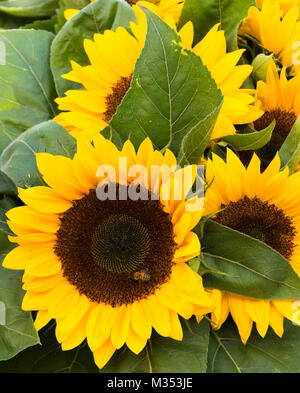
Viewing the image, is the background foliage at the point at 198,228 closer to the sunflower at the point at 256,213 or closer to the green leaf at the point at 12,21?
the sunflower at the point at 256,213

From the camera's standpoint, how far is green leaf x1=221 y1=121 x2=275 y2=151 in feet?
1.96

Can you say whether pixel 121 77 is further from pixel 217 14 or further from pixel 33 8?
pixel 33 8

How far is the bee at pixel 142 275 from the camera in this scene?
1.82ft

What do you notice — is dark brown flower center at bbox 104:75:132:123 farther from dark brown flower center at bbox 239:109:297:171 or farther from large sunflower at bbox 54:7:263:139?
dark brown flower center at bbox 239:109:297:171

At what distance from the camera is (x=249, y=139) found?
61cm

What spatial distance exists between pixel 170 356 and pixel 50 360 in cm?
14

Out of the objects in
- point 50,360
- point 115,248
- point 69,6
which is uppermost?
point 69,6

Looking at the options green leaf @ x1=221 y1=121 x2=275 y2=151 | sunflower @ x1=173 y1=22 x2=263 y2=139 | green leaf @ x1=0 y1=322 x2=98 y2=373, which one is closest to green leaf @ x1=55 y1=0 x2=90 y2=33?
sunflower @ x1=173 y1=22 x2=263 y2=139

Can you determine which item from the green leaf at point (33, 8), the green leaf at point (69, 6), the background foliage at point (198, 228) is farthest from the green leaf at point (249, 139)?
the green leaf at point (33, 8)

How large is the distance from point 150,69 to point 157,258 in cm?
20

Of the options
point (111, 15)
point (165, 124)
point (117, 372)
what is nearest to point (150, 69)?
point (165, 124)

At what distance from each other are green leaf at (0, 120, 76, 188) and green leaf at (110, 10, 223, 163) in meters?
0.06

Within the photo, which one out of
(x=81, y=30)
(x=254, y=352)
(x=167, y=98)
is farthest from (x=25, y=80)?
(x=254, y=352)

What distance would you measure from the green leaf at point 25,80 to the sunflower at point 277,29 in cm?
28
